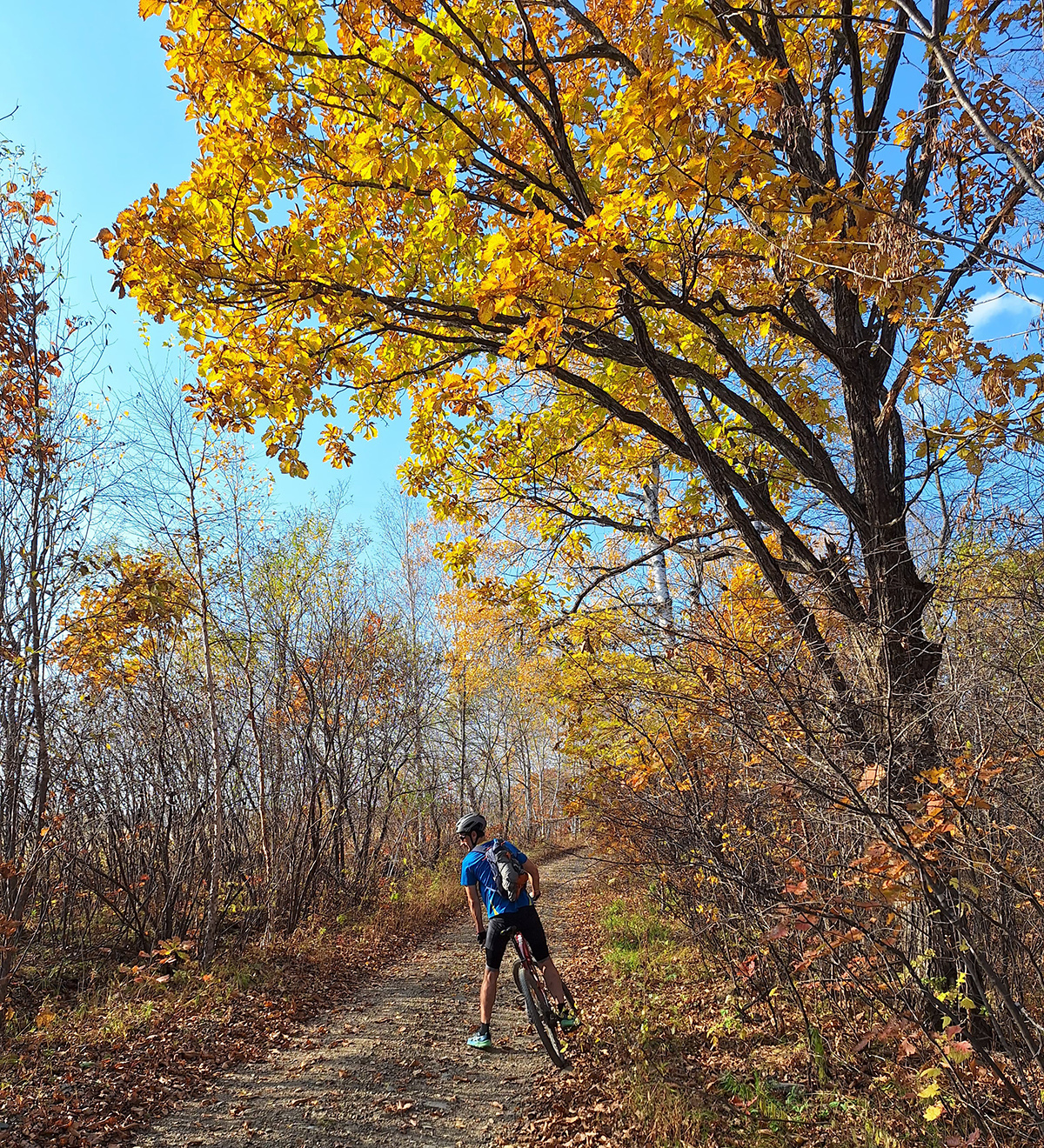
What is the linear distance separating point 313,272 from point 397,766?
33.8ft

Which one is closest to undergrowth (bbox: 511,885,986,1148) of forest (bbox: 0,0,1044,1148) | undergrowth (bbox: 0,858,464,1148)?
forest (bbox: 0,0,1044,1148)

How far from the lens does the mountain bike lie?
495 cm

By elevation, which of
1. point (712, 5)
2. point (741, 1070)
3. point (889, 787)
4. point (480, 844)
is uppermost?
point (712, 5)

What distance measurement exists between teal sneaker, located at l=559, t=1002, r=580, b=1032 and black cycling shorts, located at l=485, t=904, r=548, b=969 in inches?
17.5

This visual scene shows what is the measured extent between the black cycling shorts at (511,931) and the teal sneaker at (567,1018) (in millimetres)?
444

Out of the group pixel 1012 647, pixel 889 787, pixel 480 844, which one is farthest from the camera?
pixel 480 844

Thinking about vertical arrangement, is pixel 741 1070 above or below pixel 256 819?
below

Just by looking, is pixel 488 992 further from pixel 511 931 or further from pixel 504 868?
pixel 504 868

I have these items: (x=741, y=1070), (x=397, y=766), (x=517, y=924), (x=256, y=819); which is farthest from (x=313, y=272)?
(x=397, y=766)

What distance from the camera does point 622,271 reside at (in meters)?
3.85

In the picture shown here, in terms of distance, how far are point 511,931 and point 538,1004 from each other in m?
0.54

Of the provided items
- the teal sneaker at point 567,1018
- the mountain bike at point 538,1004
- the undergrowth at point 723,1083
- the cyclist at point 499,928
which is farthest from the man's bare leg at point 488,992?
the undergrowth at point 723,1083

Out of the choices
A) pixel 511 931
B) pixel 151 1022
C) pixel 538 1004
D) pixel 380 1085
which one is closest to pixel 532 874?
pixel 511 931

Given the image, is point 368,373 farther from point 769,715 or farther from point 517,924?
point 517,924
